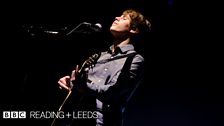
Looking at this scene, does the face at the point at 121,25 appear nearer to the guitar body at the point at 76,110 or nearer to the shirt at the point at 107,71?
the shirt at the point at 107,71

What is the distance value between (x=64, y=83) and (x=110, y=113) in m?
0.39

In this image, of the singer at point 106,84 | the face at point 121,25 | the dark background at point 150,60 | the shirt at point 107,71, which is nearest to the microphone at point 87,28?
the singer at point 106,84

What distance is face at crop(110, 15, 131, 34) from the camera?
8.17 ft

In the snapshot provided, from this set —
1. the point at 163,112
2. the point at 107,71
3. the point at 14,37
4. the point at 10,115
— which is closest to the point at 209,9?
the point at 163,112

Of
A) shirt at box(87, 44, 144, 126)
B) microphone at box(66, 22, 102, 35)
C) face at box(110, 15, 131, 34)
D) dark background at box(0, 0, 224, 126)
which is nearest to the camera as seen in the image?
microphone at box(66, 22, 102, 35)

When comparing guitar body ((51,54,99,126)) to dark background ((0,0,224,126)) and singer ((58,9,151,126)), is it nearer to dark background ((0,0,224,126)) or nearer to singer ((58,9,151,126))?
singer ((58,9,151,126))

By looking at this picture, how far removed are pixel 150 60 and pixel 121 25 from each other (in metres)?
0.93

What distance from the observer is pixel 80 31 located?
208 centimetres

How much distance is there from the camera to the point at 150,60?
3344 millimetres

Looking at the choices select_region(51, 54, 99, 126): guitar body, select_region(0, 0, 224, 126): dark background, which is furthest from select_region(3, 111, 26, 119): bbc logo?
select_region(51, 54, 99, 126): guitar body

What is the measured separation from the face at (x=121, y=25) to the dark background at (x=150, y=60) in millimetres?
734

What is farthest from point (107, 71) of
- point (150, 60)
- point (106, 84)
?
point (150, 60)

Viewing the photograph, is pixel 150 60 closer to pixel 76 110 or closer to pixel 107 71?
pixel 107 71

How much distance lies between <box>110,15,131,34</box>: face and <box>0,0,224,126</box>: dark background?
2.41ft
